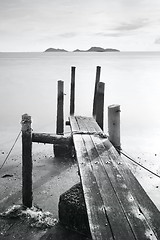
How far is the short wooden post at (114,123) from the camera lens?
5.87 meters

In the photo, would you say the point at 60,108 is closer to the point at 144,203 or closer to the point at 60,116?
the point at 60,116

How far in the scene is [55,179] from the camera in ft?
24.7

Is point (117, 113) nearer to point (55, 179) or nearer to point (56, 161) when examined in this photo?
point (55, 179)

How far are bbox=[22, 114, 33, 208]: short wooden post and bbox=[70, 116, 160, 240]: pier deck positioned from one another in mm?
1057

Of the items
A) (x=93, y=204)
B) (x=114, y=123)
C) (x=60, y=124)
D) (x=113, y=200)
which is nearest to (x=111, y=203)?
(x=113, y=200)

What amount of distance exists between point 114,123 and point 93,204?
2816 mm

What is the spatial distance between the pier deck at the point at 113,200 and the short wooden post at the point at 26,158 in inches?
41.6

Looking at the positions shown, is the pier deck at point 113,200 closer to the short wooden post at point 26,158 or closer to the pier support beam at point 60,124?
the short wooden post at point 26,158

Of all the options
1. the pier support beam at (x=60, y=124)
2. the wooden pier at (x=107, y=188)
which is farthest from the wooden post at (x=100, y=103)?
the wooden pier at (x=107, y=188)

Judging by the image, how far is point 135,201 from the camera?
3416mm

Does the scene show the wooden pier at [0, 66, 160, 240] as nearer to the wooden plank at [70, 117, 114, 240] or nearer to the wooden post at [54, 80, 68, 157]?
the wooden plank at [70, 117, 114, 240]

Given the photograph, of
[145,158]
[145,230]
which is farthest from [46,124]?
[145,230]

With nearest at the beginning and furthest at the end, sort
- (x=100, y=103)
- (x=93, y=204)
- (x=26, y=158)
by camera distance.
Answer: (x=93, y=204) → (x=26, y=158) → (x=100, y=103)

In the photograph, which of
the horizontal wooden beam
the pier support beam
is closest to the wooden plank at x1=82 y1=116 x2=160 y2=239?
the horizontal wooden beam
